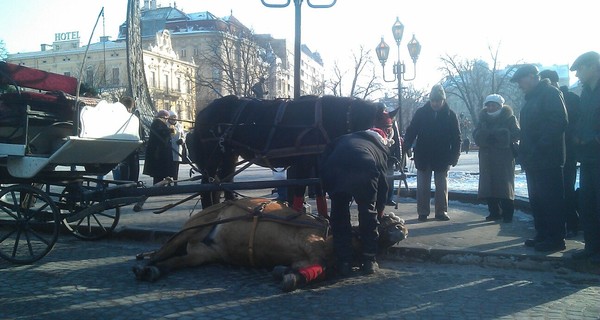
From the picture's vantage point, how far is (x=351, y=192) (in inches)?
202

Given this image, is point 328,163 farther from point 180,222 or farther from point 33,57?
point 33,57

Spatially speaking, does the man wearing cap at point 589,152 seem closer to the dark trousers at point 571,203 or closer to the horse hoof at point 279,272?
the dark trousers at point 571,203

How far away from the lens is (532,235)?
716 centimetres

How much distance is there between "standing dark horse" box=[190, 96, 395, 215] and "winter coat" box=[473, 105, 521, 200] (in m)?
1.90

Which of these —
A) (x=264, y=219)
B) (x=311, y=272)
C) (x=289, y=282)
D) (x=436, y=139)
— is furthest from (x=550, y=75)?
(x=289, y=282)

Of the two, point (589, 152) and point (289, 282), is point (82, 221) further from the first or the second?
point (589, 152)

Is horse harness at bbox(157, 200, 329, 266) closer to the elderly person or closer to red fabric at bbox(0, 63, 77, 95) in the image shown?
red fabric at bbox(0, 63, 77, 95)

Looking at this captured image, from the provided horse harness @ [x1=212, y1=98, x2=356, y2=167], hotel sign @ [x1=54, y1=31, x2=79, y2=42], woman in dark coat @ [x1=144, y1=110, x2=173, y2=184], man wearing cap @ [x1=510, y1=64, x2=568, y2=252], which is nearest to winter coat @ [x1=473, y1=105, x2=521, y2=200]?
man wearing cap @ [x1=510, y1=64, x2=568, y2=252]

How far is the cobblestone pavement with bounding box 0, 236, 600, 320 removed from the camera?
166 inches

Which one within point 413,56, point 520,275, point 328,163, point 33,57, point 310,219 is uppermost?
point 33,57

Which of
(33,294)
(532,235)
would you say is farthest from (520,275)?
(33,294)

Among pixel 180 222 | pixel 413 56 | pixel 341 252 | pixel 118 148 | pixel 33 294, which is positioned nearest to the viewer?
pixel 33 294

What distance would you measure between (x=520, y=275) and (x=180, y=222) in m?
5.07

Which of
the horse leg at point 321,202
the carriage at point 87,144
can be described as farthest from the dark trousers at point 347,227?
the horse leg at point 321,202
